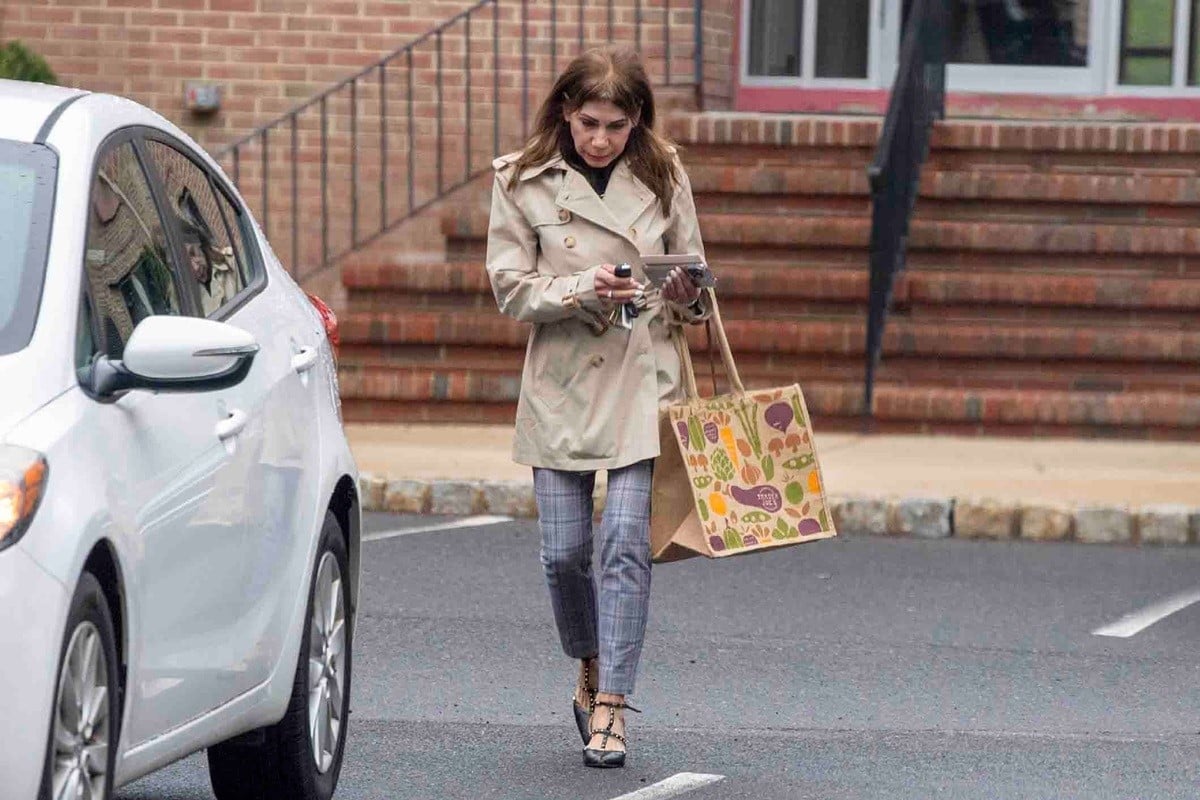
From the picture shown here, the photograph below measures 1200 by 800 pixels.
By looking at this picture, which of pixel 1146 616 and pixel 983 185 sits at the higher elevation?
pixel 983 185

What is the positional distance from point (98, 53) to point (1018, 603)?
311 inches

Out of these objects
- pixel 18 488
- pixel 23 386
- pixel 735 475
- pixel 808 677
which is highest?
pixel 23 386

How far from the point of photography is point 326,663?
5578 millimetres

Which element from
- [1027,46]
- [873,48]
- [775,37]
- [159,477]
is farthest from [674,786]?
[1027,46]

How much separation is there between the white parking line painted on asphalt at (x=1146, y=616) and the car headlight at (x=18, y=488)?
17.0ft

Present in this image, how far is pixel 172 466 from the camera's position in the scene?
4492 mm

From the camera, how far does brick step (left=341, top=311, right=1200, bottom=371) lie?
1310 cm

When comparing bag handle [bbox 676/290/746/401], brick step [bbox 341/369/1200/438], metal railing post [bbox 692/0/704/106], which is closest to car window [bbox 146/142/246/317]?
bag handle [bbox 676/290/746/401]

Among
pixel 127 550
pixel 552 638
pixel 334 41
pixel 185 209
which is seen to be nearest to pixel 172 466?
pixel 127 550

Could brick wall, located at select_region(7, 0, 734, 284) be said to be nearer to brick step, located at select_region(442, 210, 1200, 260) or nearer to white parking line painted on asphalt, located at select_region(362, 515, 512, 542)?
brick step, located at select_region(442, 210, 1200, 260)

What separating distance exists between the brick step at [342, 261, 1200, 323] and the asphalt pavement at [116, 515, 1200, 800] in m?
2.98

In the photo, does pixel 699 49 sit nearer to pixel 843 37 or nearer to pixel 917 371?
pixel 843 37

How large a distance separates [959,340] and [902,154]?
1030mm

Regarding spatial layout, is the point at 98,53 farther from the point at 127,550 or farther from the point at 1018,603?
the point at 127,550
